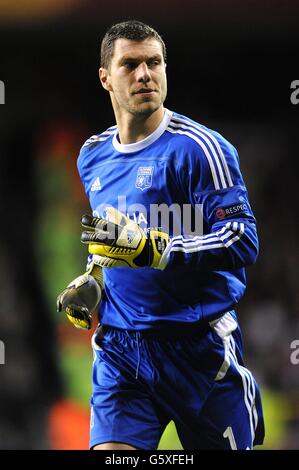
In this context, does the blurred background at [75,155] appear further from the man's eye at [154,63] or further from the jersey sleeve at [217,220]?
the man's eye at [154,63]

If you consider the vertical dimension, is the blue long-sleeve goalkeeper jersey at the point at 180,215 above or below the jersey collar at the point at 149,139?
below

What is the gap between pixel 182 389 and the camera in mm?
3182

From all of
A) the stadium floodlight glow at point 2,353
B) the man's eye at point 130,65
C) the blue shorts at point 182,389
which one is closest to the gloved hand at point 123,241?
the blue shorts at point 182,389

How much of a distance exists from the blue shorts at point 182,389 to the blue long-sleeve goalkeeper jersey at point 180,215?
10cm

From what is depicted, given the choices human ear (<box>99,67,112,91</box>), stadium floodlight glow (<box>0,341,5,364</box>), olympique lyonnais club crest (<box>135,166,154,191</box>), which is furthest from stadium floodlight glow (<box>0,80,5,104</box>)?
olympique lyonnais club crest (<box>135,166,154,191</box>)

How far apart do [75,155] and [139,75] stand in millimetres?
4305

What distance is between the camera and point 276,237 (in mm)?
7254

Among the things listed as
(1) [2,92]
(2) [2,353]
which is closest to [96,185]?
(2) [2,353]

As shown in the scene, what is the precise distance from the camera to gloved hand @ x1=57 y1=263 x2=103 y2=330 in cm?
324

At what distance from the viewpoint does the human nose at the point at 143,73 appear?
3.19m

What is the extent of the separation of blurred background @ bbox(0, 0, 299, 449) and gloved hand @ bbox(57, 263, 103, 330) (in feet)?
10.9

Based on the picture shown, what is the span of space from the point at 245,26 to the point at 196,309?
4597 mm

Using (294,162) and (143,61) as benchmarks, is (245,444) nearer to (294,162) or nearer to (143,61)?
(143,61)

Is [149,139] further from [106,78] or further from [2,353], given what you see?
[2,353]
